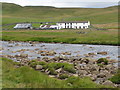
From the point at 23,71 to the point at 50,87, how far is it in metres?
7.43

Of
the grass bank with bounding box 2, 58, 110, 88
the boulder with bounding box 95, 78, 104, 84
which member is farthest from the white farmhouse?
the grass bank with bounding box 2, 58, 110, 88

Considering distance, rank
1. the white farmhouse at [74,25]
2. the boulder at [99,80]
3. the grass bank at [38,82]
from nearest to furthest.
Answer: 1. the grass bank at [38,82]
2. the boulder at [99,80]
3. the white farmhouse at [74,25]

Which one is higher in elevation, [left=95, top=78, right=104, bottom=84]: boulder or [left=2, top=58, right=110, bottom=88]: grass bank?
[left=2, top=58, right=110, bottom=88]: grass bank

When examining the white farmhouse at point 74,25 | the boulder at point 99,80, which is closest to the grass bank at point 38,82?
the boulder at point 99,80

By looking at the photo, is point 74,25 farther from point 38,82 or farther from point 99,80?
point 38,82

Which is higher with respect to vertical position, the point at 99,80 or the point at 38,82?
the point at 38,82

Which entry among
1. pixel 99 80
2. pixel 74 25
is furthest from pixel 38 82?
pixel 74 25

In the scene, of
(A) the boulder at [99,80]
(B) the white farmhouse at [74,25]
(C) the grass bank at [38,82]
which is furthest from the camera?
(B) the white farmhouse at [74,25]

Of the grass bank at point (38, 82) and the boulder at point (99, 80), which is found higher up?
the grass bank at point (38, 82)

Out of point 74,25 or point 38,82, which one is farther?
point 74,25

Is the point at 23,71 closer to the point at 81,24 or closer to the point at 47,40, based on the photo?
the point at 47,40

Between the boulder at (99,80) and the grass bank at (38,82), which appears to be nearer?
the grass bank at (38,82)

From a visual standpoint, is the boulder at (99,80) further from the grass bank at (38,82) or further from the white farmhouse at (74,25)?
the white farmhouse at (74,25)

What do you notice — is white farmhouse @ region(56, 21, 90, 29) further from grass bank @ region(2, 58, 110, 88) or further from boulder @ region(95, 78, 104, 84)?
grass bank @ region(2, 58, 110, 88)
